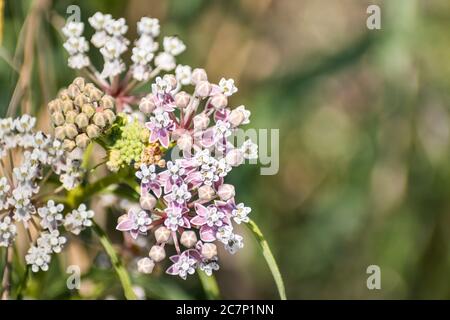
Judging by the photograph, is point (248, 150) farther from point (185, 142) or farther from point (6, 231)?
point (6, 231)

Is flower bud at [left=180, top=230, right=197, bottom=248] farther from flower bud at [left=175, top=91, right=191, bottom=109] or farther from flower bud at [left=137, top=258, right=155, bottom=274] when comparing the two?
flower bud at [left=175, top=91, right=191, bottom=109]

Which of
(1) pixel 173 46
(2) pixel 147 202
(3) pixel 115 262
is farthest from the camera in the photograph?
(1) pixel 173 46

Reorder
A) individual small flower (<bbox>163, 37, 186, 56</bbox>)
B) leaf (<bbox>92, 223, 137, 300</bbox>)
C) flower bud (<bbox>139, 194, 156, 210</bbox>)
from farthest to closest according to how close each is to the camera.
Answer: individual small flower (<bbox>163, 37, 186, 56</bbox>) < leaf (<bbox>92, 223, 137, 300</bbox>) < flower bud (<bbox>139, 194, 156, 210</bbox>)

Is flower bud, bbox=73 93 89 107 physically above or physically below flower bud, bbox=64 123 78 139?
above

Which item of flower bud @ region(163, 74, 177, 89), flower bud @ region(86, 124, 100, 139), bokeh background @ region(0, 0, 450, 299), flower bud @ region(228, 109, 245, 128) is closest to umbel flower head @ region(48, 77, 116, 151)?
flower bud @ region(86, 124, 100, 139)

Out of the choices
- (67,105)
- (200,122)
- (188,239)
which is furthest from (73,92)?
(188,239)

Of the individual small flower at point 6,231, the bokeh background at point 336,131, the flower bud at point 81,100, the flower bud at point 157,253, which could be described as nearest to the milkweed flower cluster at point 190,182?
the flower bud at point 157,253

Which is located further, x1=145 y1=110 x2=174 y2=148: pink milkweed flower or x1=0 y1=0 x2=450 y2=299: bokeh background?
x1=0 y1=0 x2=450 y2=299: bokeh background
